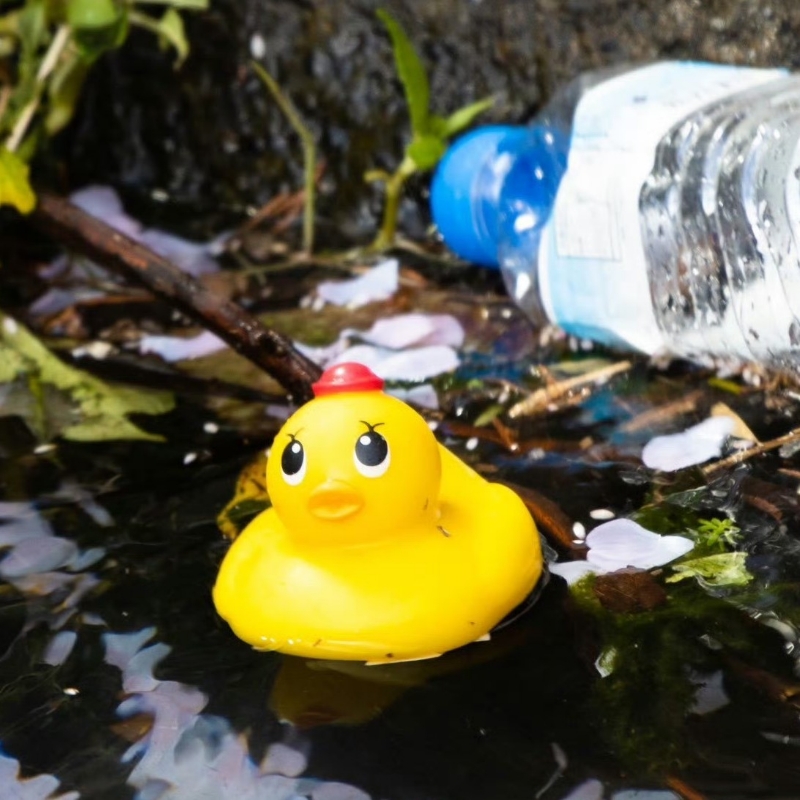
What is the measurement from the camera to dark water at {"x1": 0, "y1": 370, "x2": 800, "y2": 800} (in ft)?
3.11

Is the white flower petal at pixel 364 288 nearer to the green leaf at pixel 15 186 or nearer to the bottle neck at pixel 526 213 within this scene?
the bottle neck at pixel 526 213

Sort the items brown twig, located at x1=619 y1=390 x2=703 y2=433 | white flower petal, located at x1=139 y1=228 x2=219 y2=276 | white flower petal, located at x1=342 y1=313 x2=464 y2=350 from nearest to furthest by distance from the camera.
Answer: brown twig, located at x1=619 y1=390 x2=703 y2=433, white flower petal, located at x1=342 y1=313 x2=464 y2=350, white flower petal, located at x1=139 y1=228 x2=219 y2=276

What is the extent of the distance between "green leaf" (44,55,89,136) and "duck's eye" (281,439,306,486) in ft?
4.89

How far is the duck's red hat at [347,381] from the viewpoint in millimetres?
1115

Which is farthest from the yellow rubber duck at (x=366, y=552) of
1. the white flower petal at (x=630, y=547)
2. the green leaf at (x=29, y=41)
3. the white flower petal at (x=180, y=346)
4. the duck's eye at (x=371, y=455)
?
the green leaf at (x=29, y=41)

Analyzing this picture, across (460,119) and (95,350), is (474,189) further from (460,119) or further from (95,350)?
(95,350)

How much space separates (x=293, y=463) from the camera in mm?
1084

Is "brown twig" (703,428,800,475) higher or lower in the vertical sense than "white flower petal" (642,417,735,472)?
higher

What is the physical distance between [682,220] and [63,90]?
1306mm

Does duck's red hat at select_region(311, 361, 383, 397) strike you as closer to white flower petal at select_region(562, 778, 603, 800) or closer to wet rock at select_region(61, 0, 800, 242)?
white flower petal at select_region(562, 778, 603, 800)

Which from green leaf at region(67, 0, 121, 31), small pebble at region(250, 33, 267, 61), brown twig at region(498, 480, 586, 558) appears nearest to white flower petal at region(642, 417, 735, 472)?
brown twig at region(498, 480, 586, 558)

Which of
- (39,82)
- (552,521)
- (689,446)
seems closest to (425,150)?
(39,82)

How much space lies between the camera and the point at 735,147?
178cm

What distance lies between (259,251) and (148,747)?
1607 mm
